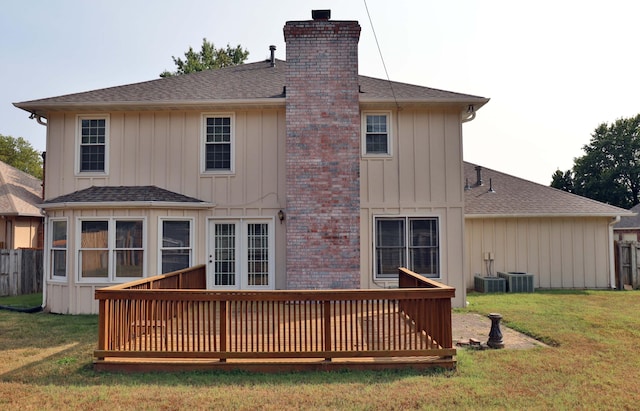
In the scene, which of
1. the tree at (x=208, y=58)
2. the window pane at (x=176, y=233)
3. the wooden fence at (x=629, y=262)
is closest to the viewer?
the window pane at (x=176, y=233)

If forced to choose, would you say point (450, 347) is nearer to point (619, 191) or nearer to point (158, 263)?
point (158, 263)

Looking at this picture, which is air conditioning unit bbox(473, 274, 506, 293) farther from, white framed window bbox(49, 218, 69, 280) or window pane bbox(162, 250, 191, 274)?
white framed window bbox(49, 218, 69, 280)

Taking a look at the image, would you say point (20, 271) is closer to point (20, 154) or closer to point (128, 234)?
point (128, 234)

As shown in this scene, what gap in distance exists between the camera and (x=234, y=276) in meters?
10.7

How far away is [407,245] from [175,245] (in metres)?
5.49

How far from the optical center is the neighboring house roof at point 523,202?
45.2ft

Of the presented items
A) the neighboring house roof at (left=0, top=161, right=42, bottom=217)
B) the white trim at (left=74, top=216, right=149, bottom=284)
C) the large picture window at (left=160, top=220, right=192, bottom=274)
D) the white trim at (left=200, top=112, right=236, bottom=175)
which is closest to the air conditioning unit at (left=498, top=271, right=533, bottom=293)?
the white trim at (left=200, top=112, right=236, bottom=175)

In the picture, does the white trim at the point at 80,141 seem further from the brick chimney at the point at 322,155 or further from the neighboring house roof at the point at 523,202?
the neighboring house roof at the point at 523,202

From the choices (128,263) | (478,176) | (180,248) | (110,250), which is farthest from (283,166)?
(478,176)

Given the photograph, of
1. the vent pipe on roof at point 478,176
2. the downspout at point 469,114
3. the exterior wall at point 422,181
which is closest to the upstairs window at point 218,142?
the exterior wall at point 422,181

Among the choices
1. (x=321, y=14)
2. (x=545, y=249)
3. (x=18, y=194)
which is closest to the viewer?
(x=321, y=14)

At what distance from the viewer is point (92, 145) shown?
11.0 meters

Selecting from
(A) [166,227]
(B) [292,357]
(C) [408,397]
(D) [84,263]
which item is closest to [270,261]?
(A) [166,227]

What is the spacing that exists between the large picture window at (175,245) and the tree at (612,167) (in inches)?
1487
